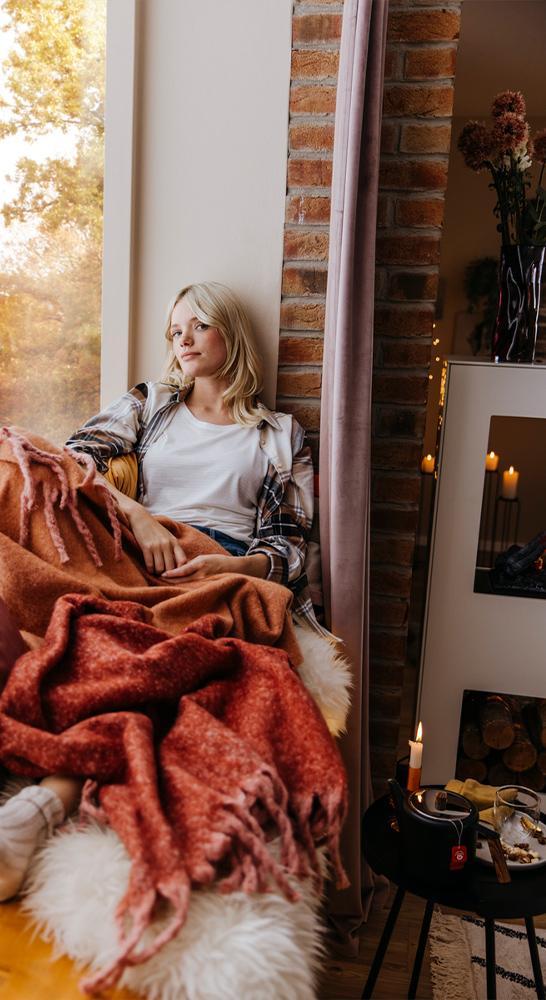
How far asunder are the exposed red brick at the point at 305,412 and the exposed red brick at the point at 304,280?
28 centimetres

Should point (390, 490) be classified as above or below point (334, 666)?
above

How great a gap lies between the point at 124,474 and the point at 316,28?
46.8 inches

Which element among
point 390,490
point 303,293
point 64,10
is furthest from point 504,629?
point 64,10

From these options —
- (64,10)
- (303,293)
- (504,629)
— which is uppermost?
(64,10)

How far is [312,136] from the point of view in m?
1.96

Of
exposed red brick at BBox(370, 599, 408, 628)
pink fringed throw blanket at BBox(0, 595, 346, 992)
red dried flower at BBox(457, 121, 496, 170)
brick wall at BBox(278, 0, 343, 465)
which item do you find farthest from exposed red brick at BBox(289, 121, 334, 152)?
pink fringed throw blanket at BBox(0, 595, 346, 992)

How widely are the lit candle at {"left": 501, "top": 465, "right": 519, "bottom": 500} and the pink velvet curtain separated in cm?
60

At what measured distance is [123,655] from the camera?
1142mm

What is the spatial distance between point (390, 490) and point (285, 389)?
384mm

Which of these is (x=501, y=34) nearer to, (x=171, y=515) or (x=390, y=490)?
(x=390, y=490)

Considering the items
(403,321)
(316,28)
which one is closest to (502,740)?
(403,321)

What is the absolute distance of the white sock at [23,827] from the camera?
0.92 m

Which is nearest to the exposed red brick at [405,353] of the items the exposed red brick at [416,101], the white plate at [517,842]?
the exposed red brick at [416,101]

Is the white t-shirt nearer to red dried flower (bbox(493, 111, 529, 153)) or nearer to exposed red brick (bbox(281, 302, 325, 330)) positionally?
exposed red brick (bbox(281, 302, 325, 330))
